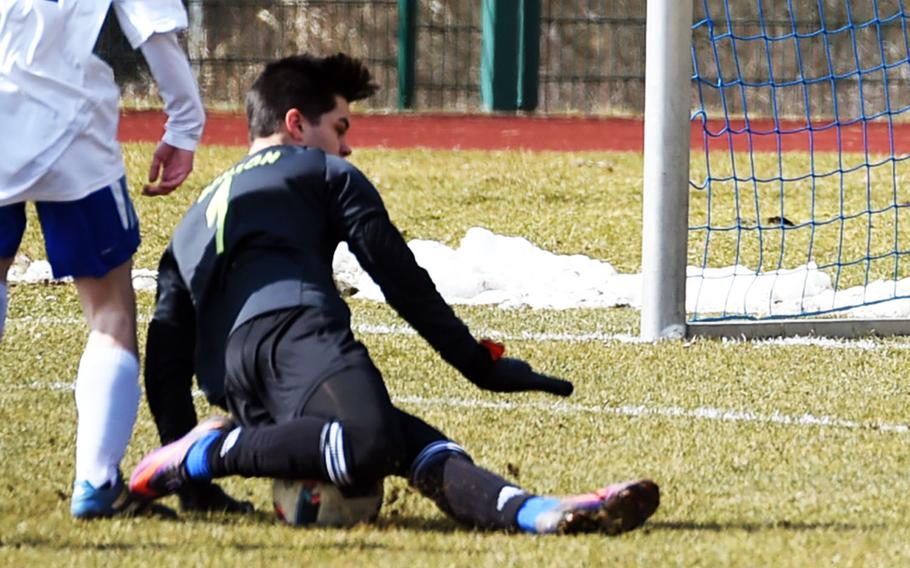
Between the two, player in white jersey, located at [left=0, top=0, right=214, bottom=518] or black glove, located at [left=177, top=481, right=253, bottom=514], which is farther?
black glove, located at [left=177, top=481, right=253, bottom=514]

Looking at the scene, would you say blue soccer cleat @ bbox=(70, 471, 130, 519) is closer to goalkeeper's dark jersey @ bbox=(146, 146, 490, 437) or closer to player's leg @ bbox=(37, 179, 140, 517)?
player's leg @ bbox=(37, 179, 140, 517)

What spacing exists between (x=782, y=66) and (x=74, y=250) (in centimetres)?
1652

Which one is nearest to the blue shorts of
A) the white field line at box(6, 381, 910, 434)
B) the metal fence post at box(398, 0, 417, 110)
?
the white field line at box(6, 381, 910, 434)

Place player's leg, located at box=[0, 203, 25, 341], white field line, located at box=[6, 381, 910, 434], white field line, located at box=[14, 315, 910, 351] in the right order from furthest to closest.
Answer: white field line, located at box=[14, 315, 910, 351] → white field line, located at box=[6, 381, 910, 434] → player's leg, located at box=[0, 203, 25, 341]

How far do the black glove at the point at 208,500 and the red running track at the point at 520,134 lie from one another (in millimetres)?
10118

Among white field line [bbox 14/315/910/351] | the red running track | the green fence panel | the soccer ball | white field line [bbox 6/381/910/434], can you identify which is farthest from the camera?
the green fence panel

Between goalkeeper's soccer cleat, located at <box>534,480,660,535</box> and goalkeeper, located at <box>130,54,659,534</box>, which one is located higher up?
goalkeeper, located at <box>130,54,659,534</box>

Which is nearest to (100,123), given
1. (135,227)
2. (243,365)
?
(135,227)

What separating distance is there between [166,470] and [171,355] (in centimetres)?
35

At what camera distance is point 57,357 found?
20.9ft

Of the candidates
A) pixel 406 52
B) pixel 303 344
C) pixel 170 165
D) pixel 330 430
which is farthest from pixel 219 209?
pixel 406 52

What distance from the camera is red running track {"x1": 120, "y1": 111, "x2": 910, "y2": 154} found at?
49.6 ft

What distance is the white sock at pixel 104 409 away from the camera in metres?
3.97

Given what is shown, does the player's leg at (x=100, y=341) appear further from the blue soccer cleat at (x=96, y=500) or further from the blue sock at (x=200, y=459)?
the blue sock at (x=200, y=459)
